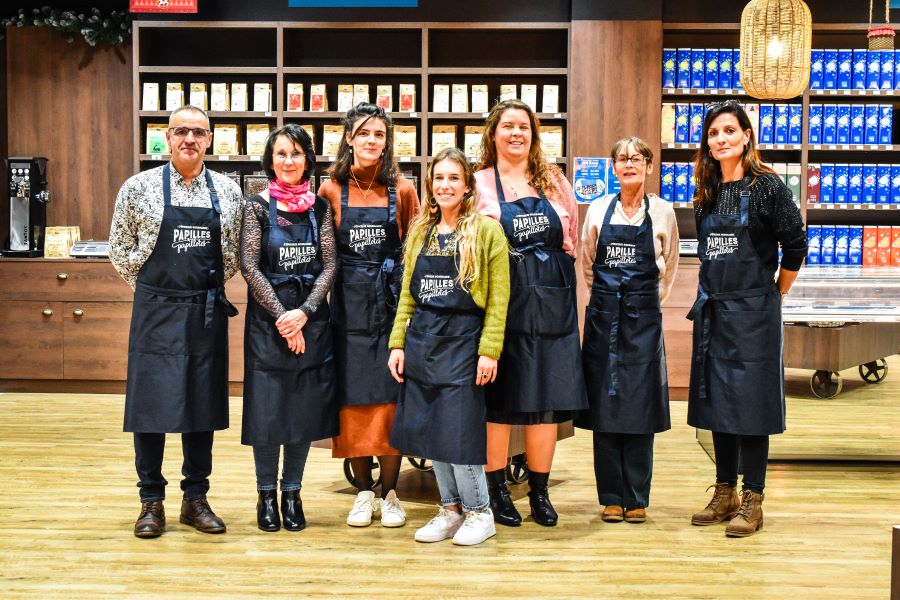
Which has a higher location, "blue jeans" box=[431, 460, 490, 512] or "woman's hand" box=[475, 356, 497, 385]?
"woman's hand" box=[475, 356, 497, 385]

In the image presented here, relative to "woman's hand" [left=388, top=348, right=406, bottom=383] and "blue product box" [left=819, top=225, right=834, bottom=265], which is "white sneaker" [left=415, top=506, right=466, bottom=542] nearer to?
"woman's hand" [left=388, top=348, right=406, bottom=383]

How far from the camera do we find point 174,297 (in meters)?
3.16

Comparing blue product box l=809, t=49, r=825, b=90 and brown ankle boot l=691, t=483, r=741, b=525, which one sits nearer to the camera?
brown ankle boot l=691, t=483, r=741, b=525

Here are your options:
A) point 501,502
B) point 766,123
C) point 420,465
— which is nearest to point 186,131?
point 501,502

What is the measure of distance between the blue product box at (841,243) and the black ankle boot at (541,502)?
376 cm

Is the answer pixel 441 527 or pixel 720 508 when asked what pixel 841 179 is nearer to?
pixel 720 508

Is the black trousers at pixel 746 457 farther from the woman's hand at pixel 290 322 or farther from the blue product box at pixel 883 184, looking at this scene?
the blue product box at pixel 883 184

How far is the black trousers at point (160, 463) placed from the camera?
3.21m

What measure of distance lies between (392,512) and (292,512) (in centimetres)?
35

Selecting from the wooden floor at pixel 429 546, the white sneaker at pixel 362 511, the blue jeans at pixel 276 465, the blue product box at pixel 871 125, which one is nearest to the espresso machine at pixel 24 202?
the wooden floor at pixel 429 546

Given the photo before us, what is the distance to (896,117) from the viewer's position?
6.38m

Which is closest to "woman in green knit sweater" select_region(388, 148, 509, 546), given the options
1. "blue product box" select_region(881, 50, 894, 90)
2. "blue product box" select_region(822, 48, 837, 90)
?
"blue product box" select_region(822, 48, 837, 90)

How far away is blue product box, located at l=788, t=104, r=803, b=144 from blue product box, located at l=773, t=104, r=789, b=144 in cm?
3

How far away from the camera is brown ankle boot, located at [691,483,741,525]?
3.38 meters
